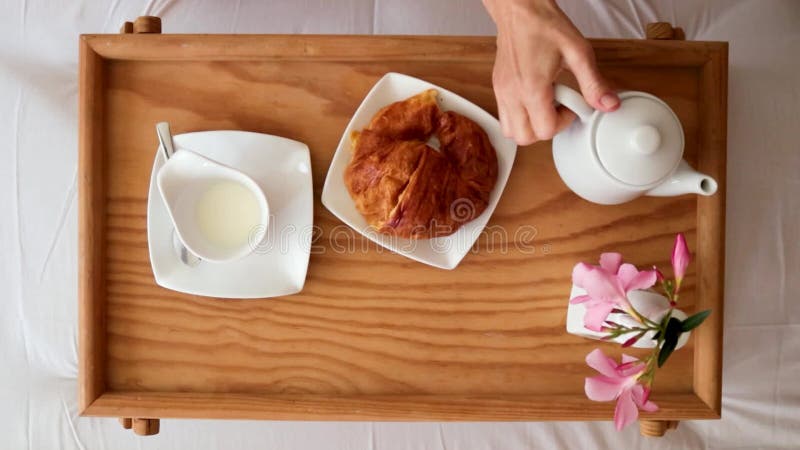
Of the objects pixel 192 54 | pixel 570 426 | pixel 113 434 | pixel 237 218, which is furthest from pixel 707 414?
pixel 113 434

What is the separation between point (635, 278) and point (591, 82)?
0.20 m

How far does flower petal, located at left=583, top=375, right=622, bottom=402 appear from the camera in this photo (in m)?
0.57

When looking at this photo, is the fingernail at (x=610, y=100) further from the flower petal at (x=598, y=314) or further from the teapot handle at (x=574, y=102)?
the flower petal at (x=598, y=314)

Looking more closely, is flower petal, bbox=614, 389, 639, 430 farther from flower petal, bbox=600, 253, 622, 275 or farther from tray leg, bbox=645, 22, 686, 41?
tray leg, bbox=645, 22, 686, 41

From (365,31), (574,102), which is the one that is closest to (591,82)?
(574,102)

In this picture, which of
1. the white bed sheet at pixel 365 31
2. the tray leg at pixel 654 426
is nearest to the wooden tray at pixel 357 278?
the tray leg at pixel 654 426

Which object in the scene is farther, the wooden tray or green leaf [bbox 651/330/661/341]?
the wooden tray

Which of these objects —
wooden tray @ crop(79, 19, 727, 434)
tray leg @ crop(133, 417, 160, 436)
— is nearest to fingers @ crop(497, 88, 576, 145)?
wooden tray @ crop(79, 19, 727, 434)

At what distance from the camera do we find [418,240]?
712 millimetres

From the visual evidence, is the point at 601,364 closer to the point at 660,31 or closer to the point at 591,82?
A: the point at 591,82

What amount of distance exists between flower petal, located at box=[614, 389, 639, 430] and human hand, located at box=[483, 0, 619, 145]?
0.92 feet

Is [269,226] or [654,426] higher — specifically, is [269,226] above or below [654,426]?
above

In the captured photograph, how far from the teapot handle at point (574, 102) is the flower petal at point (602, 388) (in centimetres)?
26

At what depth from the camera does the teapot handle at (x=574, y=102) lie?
56cm
